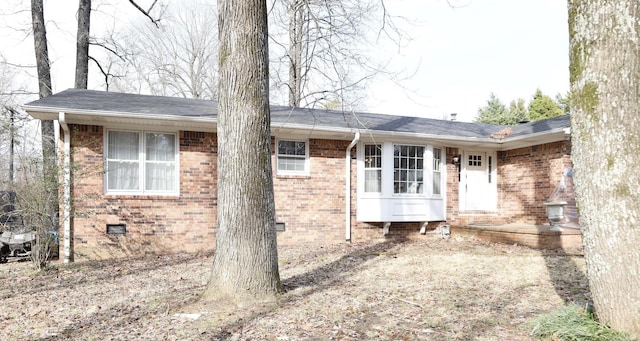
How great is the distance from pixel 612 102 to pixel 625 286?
4.48 feet

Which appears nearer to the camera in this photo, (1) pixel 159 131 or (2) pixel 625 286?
(2) pixel 625 286

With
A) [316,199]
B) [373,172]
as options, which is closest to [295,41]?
[373,172]

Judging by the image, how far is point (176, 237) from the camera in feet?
29.9

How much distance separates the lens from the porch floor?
8953 millimetres

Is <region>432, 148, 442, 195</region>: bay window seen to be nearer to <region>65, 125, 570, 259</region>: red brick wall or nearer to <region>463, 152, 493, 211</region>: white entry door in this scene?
<region>65, 125, 570, 259</region>: red brick wall

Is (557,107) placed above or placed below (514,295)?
above

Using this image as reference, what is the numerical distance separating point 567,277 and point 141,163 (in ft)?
26.4

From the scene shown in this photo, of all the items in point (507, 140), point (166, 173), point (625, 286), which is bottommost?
point (625, 286)

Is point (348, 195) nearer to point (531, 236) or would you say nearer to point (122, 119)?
point (531, 236)

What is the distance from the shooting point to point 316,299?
4980 millimetres

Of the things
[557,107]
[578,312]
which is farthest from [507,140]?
[557,107]

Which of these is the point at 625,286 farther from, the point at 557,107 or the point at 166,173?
the point at 557,107

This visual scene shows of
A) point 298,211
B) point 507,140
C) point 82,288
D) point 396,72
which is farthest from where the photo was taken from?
point 507,140

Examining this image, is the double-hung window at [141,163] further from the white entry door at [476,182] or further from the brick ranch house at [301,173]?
the white entry door at [476,182]
